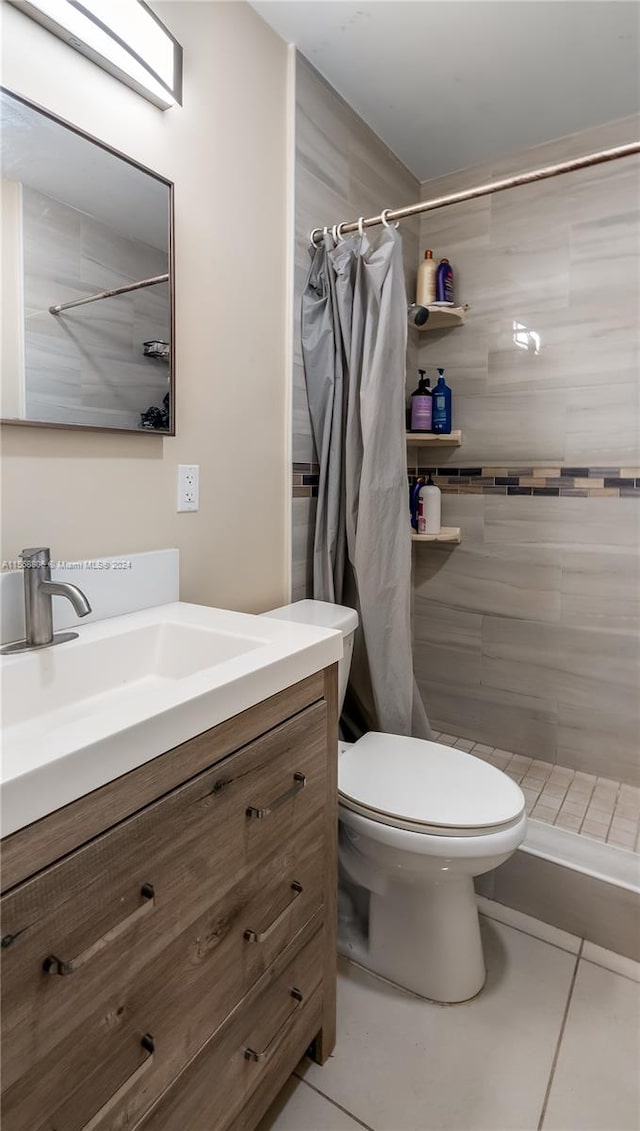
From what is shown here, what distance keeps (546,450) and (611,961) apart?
1.60 m

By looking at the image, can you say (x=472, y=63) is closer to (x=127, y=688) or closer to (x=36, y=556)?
(x=36, y=556)

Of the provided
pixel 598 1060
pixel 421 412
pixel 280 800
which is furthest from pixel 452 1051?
pixel 421 412

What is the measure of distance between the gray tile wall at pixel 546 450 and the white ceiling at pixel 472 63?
176 mm

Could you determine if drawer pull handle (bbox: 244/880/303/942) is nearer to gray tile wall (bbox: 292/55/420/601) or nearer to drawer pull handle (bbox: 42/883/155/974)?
drawer pull handle (bbox: 42/883/155/974)

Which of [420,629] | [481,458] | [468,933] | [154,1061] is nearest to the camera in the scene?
[154,1061]

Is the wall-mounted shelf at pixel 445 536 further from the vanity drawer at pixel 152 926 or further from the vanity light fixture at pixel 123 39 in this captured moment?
the vanity light fixture at pixel 123 39

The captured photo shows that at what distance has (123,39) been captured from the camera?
3.77ft

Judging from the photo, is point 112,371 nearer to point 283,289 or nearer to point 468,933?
point 283,289

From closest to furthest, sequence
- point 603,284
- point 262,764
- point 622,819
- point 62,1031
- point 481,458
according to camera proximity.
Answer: point 62,1031, point 262,764, point 622,819, point 603,284, point 481,458

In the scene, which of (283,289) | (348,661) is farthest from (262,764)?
(283,289)

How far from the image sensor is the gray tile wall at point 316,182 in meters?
1.73

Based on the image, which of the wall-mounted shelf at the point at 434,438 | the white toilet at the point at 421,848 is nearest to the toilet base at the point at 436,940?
the white toilet at the point at 421,848

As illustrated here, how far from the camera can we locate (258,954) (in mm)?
963

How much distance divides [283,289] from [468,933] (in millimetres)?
1778
